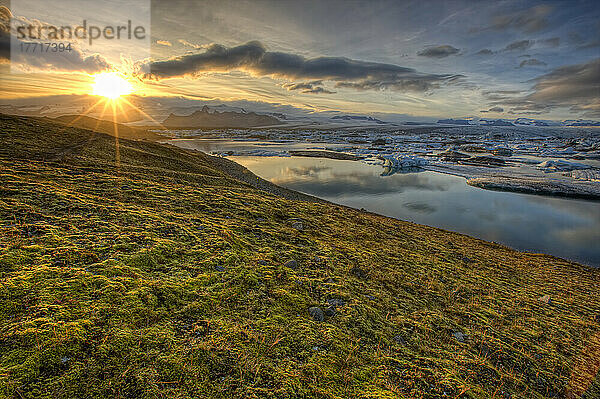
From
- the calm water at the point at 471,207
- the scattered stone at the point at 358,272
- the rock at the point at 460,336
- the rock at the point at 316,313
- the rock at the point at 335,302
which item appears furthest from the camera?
the calm water at the point at 471,207

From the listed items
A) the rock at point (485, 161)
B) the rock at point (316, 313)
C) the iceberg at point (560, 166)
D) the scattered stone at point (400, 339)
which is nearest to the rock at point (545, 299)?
the scattered stone at point (400, 339)

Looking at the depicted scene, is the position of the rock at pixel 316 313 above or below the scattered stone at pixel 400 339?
above

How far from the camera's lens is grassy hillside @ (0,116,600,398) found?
162 inches

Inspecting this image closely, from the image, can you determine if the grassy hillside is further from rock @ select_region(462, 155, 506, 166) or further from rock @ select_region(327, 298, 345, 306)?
rock @ select_region(462, 155, 506, 166)

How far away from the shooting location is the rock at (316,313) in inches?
254

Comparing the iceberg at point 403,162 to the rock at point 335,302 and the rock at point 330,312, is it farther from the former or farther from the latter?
the rock at point 330,312

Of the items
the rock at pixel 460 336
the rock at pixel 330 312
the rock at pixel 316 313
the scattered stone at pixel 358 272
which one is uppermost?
the rock at pixel 316 313

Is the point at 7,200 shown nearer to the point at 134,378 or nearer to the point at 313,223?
the point at 134,378

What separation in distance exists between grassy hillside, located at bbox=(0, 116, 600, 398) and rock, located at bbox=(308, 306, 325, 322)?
0.11 feet

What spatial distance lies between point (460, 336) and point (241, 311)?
19.3ft

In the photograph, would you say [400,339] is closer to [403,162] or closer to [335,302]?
[335,302]

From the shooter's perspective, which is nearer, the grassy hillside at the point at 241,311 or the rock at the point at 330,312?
the grassy hillside at the point at 241,311

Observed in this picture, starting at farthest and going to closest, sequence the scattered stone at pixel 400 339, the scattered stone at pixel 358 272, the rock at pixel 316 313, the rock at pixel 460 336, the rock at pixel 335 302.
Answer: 1. the scattered stone at pixel 358 272
2. the rock at pixel 335 302
3. the rock at pixel 460 336
4. the rock at pixel 316 313
5. the scattered stone at pixel 400 339

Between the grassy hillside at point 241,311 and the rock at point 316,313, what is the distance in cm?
3
